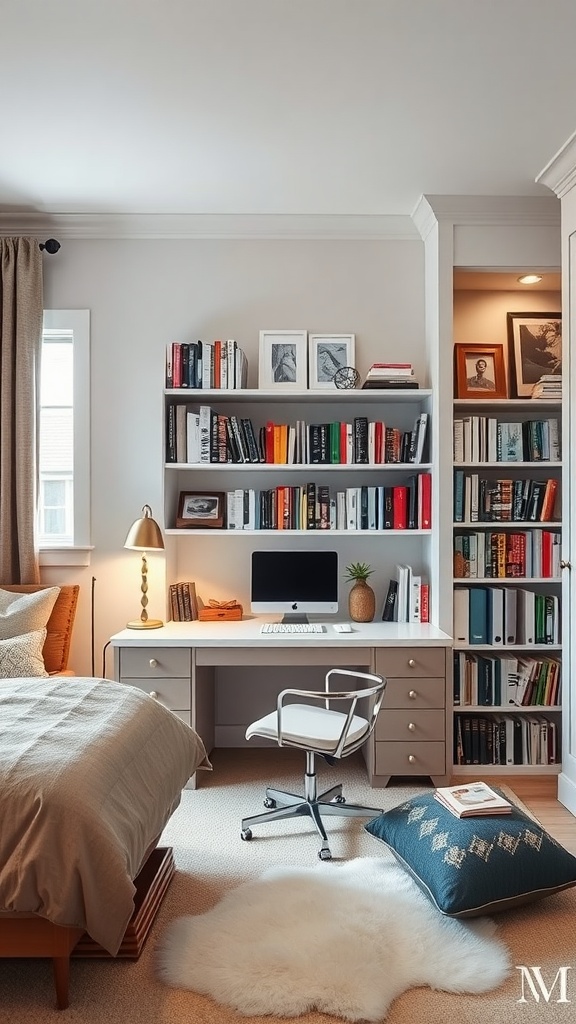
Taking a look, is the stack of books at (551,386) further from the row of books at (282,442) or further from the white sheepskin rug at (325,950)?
the white sheepskin rug at (325,950)

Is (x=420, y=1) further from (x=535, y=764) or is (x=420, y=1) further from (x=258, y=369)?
(x=535, y=764)

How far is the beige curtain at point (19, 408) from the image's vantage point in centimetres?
397

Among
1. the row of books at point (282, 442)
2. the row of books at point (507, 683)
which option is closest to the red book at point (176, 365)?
the row of books at point (282, 442)

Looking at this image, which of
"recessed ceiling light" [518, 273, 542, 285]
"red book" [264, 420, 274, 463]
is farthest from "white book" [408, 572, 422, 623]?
"recessed ceiling light" [518, 273, 542, 285]

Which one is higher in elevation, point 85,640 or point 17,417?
point 17,417

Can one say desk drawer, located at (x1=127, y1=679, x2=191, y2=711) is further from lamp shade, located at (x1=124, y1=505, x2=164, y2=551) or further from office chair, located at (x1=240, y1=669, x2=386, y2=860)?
lamp shade, located at (x1=124, y1=505, x2=164, y2=551)

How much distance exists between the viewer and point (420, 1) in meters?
2.31

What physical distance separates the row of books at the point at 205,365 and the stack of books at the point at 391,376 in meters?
0.68

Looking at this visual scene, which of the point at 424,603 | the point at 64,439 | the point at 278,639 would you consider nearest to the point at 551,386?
the point at 424,603

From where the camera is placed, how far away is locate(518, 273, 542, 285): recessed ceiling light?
4044mm

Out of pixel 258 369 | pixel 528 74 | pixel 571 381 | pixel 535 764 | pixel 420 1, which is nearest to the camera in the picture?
pixel 420 1

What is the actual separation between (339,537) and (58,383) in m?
1.76

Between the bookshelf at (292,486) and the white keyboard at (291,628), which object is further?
the bookshelf at (292,486)

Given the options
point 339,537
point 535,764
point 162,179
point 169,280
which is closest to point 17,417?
point 169,280
